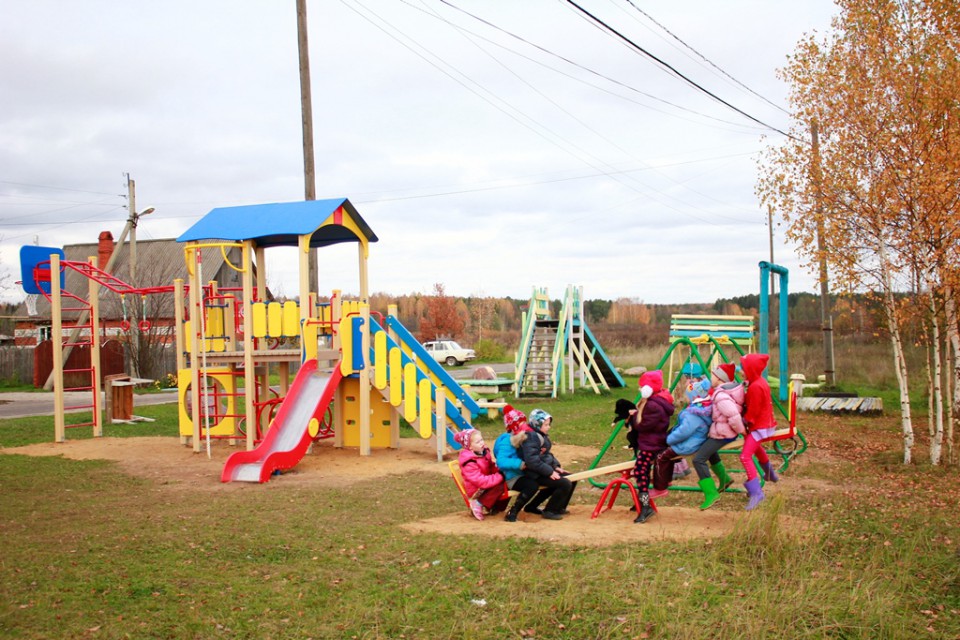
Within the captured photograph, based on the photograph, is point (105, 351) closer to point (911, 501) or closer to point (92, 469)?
point (92, 469)

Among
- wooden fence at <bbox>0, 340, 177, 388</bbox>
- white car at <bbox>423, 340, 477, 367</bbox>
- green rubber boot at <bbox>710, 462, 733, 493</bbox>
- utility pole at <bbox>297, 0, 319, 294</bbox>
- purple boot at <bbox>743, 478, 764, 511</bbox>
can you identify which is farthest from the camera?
white car at <bbox>423, 340, 477, 367</bbox>

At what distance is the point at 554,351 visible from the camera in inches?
912

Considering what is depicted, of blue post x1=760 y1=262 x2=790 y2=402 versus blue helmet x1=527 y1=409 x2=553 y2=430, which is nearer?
blue helmet x1=527 y1=409 x2=553 y2=430

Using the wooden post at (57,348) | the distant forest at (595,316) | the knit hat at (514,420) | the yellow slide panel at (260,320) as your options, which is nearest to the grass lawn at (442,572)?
the knit hat at (514,420)

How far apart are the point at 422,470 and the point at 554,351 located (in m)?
12.0

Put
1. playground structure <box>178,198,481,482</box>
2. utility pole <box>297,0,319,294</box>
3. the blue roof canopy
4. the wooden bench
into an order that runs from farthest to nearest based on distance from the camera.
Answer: the wooden bench, utility pole <box>297,0,319,294</box>, the blue roof canopy, playground structure <box>178,198,481,482</box>

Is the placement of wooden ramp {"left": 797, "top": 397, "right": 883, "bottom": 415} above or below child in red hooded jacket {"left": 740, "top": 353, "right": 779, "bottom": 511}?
below

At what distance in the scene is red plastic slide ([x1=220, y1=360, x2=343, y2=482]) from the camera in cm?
1084

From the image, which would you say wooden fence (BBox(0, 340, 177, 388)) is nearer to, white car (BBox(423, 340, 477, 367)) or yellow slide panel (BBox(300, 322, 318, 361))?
white car (BBox(423, 340, 477, 367))

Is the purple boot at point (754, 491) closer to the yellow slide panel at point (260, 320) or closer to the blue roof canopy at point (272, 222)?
the blue roof canopy at point (272, 222)

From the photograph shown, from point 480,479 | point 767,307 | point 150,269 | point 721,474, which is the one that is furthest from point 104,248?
point 721,474

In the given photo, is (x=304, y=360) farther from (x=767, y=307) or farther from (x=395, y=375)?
(x=767, y=307)

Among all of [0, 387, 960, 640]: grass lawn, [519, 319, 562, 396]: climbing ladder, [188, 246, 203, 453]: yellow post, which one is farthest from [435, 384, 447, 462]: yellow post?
[519, 319, 562, 396]: climbing ladder

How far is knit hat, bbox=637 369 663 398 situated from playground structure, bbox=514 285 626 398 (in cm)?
1462
